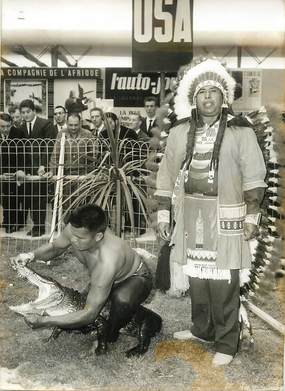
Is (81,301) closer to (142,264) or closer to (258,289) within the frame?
(142,264)

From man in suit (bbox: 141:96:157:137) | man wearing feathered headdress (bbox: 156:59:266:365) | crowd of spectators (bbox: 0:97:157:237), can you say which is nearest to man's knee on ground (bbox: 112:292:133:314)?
man wearing feathered headdress (bbox: 156:59:266:365)

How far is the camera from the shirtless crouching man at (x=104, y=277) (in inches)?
125

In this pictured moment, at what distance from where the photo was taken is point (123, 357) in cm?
325

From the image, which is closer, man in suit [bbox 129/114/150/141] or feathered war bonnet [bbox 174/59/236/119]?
feathered war bonnet [bbox 174/59/236/119]

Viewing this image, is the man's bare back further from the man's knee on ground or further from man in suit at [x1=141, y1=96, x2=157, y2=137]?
man in suit at [x1=141, y1=96, x2=157, y2=137]

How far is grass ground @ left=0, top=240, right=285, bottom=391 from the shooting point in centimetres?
323

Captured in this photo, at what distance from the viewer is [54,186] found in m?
3.29

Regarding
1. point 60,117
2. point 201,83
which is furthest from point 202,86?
point 60,117

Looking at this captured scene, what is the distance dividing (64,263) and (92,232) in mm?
263

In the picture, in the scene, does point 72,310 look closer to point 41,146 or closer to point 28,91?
point 41,146

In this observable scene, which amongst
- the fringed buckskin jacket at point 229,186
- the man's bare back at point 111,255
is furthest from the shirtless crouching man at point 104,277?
the fringed buckskin jacket at point 229,186

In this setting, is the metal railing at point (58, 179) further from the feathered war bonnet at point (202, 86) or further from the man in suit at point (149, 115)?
the feathered war bonnet at point (202, 86)

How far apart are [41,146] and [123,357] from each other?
116cm

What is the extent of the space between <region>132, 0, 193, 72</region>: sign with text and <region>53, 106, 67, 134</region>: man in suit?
0.45 meters
